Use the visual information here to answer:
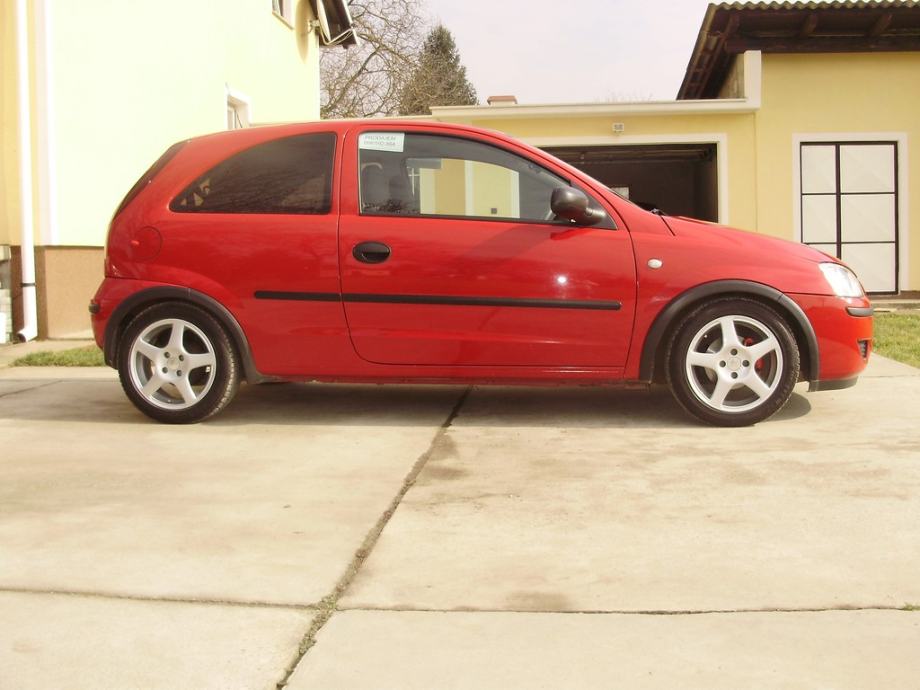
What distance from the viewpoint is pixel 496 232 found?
5883 mm

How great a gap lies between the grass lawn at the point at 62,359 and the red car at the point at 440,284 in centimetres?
281

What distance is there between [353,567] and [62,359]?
6.16 meters

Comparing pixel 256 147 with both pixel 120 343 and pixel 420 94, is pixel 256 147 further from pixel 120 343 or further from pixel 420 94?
pixel 420 94

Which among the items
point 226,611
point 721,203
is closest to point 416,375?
point 226,611

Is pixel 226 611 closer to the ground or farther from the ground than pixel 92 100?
closer to the ground

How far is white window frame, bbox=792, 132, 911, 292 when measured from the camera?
15.3 m

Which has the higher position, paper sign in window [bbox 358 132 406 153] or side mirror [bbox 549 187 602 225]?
paper sign in window [bbox 358 132 406 153]

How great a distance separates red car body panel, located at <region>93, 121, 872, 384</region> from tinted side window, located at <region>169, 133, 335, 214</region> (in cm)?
7

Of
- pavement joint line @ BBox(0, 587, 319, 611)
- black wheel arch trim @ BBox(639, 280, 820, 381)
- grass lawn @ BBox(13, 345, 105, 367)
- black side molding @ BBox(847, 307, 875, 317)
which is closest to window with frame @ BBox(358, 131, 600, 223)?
black wheel arch trim @ BBox(639, 280, 820, 381)

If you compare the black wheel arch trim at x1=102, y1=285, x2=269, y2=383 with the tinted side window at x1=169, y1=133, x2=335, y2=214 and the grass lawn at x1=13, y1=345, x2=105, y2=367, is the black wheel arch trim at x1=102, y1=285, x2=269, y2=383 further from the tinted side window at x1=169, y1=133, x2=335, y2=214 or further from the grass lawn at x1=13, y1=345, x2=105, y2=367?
the grass lawn at x1=13, y1=345, x2=105, y2=367

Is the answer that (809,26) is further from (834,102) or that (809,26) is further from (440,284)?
(440,284)

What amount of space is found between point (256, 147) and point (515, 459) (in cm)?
236

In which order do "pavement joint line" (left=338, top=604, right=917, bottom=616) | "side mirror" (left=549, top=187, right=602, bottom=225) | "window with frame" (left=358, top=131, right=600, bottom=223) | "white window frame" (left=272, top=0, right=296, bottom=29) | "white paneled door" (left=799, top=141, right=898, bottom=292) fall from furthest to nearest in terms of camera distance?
"white window frame" (left=272, top=0, right=296, bottom=29) → "white paneled door" (left=799, top=141, right=898, bottom=292) → "window with frame" (left=358, top=131, right=600, bottom=223) → "side mirror" (left=549, top=187, right=602, bottom=225) → "pavement joint line" (left=338, top=604, right=917, bottom=616)

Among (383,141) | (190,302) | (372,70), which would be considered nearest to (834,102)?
(383,141)
